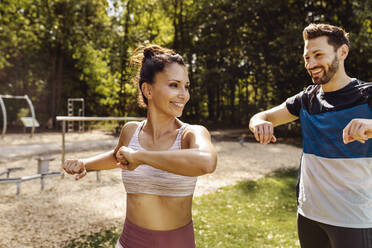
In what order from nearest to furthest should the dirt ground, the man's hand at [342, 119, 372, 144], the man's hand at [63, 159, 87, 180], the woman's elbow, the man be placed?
the woman's elbow
the man's hand at [342, 119, 372, 144]
the man's hand at [63, 159, 87, 180]
the man
the dirt ground

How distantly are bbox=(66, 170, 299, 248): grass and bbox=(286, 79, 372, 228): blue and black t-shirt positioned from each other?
2993mm

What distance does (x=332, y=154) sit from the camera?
81.0 inches

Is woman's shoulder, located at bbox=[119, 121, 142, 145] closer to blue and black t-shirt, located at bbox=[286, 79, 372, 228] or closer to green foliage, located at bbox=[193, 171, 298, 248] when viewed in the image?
blue and black t-shirt, located at bbox=[286, 79, 372, 228]

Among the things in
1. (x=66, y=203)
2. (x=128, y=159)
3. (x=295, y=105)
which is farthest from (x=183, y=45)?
(x=128, y=159)

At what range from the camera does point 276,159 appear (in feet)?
40.9

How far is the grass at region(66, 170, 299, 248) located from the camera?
4.95m

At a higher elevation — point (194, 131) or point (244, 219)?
point (194, 131)

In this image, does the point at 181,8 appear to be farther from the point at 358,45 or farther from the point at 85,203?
the point at 85,203

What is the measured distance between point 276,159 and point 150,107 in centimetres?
1130

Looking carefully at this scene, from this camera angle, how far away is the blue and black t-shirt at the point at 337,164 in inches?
78.0

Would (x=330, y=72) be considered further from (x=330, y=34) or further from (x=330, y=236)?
(x=330, y=236)

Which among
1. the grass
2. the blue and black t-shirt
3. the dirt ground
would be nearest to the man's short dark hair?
the blue and black t-shirt

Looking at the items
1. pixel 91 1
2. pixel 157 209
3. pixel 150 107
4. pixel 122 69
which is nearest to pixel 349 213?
pixel 157 209

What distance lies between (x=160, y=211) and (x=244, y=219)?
4.62m
